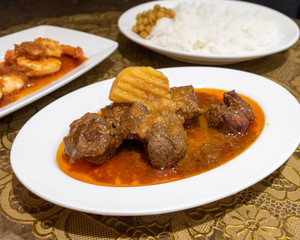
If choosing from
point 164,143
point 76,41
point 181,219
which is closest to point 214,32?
point 76,41

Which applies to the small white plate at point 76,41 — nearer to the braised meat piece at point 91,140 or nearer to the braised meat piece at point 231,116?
the braised meat piece at point 91,140

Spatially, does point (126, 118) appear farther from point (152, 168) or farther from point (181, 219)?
point (181, 219)

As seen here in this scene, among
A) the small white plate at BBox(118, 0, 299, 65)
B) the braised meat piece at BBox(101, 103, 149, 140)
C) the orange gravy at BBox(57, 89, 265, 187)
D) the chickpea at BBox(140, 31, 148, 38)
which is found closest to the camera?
the orange gravy at BBox(57, 89, 265, 187)

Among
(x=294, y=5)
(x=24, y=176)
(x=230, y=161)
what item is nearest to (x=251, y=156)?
(x=230, y=161)

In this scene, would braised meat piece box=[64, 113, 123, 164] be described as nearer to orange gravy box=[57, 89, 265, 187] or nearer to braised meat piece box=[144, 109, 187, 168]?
orange gravy box=[57, 89, 265, 187]

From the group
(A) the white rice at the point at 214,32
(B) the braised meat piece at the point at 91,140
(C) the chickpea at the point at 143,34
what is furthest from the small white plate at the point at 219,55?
(B) the braised meat piece at the point at 91,140

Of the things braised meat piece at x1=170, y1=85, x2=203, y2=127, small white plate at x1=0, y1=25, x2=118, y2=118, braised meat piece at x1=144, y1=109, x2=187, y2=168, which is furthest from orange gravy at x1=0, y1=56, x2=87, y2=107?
braised meat piece at x1=144, y1=109, x2=187, y2=168

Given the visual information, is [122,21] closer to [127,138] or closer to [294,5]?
[127,138]
